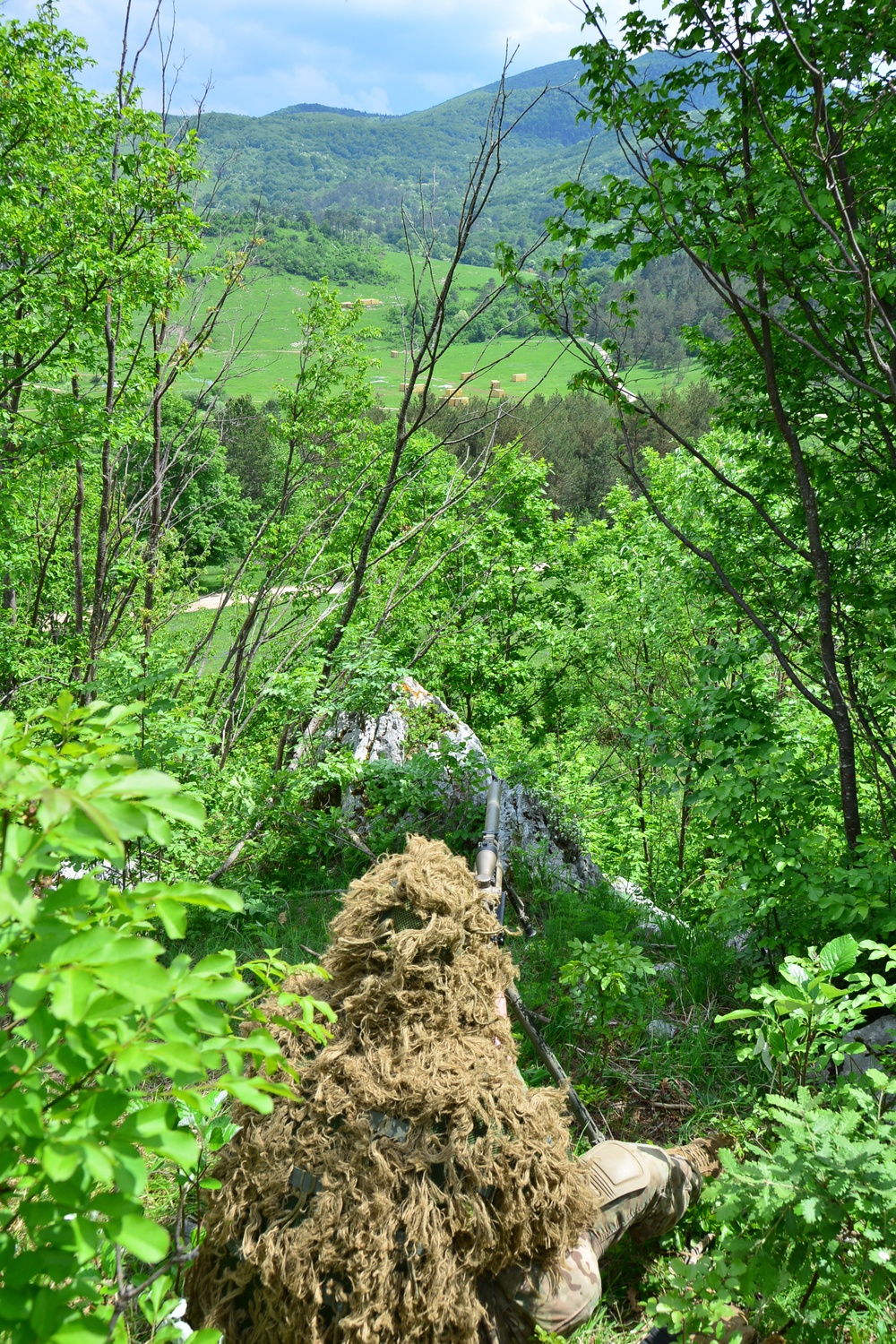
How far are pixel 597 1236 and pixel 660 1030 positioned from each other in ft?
4.79

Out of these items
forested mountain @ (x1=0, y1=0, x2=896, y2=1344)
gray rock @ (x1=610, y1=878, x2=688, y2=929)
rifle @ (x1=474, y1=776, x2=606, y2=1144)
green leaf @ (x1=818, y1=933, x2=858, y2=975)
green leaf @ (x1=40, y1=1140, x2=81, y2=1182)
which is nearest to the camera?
green leaf @ (x1=40, y1=1140, x2=81, y2=1182)

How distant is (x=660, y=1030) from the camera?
147 inches

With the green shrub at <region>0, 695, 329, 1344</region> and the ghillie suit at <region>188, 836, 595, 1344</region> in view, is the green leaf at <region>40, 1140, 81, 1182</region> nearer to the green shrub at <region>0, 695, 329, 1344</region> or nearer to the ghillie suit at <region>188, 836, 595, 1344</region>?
the green shrub at <region>0, 695, 329, 1344</region>

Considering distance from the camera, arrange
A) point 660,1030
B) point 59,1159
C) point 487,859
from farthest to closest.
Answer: point 660,1030 < point 487,859 < point 59,1159

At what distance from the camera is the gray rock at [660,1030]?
3689 mm

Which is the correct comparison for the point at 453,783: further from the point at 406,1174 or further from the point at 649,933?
the point at 406,1174

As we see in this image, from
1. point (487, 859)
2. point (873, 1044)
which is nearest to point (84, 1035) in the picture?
point (487, 859)

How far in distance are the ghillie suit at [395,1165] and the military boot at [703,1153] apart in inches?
31.3

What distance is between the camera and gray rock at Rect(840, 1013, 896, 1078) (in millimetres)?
3096

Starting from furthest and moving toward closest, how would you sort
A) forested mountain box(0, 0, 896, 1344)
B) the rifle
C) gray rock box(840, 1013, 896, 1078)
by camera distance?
gray rock box(840, 1013, 896, 1078) < the rifle < forested mountain box(0, 0, 896, 1344)

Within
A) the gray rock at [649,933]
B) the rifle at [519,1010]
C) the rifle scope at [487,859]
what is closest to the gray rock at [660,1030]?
the rifle at [519,1010]

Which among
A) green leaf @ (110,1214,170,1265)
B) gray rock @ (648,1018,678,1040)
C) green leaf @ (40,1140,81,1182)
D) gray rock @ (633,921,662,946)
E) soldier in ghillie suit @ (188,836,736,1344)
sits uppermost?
green leaf @ (40,1140,81,1182)

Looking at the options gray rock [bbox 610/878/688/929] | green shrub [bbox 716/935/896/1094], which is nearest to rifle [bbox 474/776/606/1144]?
green shrub [bbox 716/935/896/1094]

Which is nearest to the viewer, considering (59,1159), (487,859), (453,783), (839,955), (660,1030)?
(59,1159)
